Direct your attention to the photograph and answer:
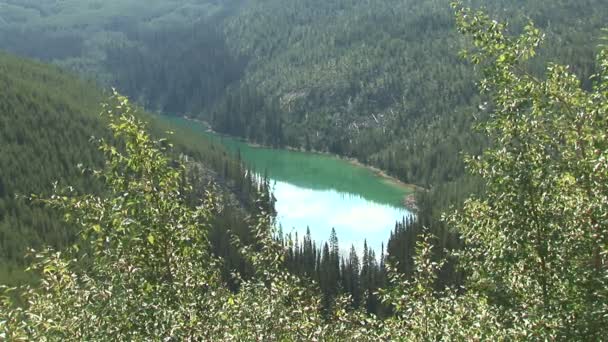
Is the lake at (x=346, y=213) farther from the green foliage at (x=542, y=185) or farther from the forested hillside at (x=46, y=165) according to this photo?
the green foliage at (x=542, y=185)

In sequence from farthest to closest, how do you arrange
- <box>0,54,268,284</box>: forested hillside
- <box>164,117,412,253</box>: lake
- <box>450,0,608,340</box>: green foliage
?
1. <box>164,117,412,253</box>: lake
2. <box>0,54,268,284</box>: forested hillside
3. <box>450,0,608,340</box>: green foliage

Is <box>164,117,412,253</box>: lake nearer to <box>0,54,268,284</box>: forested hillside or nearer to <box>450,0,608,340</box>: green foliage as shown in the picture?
<box>0,54,268,284</box>: forested hillside

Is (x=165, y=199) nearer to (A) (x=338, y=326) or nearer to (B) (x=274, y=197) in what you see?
(A) (x=338, y=326)

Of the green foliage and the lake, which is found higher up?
the green foliage

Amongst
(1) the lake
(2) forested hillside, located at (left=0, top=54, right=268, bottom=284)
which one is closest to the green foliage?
(2) forested hillside, located at (left=0, top=54, right=268, bottom=284)

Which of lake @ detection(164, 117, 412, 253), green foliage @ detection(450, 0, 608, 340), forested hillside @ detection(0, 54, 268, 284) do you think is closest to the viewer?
green foliage @ detection(450, 0, 608, 340)

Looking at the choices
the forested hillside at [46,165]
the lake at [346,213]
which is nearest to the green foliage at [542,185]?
the forested hillside at [46,165]

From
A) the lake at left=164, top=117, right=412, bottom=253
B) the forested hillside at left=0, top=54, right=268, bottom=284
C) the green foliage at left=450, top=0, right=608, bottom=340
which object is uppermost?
the green foliage at left=450, top=0, right=608, bottom=340

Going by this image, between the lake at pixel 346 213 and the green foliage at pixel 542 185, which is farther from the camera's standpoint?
the lake at pixel 346 213

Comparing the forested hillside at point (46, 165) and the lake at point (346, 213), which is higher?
the forested hillside at point (46, 165)
